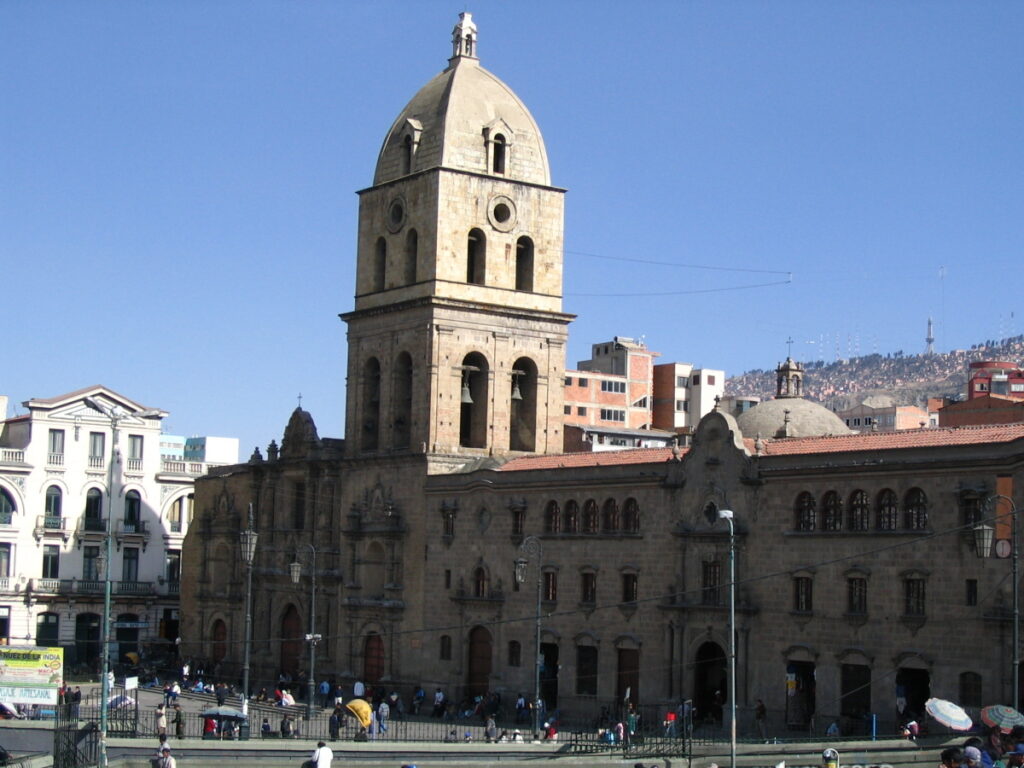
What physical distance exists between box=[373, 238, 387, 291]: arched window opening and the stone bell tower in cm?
4

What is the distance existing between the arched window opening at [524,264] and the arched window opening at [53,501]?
29.2 metres

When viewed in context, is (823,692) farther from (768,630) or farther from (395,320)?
(395,320)

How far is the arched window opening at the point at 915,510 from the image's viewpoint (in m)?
50.1

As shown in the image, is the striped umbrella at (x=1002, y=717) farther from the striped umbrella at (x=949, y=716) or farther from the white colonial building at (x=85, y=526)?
the white colonial building at (x=85, y=526)

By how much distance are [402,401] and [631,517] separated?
1526cm

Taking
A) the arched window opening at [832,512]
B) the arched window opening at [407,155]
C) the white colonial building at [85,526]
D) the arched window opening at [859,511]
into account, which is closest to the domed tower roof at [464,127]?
the arched window opening at [407,155]

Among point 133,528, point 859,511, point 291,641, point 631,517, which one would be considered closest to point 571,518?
point 631,517

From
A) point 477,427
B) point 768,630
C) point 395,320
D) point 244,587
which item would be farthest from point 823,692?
point 244,587

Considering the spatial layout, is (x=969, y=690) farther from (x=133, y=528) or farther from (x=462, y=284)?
(x=133, y=528)

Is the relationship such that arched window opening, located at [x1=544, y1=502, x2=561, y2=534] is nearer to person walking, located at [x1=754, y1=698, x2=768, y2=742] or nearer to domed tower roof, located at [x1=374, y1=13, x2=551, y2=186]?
person walking, located at [x1=754, y1=698, x2=768, y2=742]

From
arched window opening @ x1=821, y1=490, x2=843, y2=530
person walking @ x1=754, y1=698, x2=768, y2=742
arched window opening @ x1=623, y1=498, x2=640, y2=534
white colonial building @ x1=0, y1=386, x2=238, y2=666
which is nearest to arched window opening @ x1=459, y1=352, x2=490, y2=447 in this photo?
arched window opening @ x1=623, y1=498, x2=640, y2=534

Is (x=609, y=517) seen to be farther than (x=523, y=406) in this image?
No

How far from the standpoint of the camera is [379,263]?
244 feet

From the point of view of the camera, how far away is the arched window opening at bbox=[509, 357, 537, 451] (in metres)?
72.3
